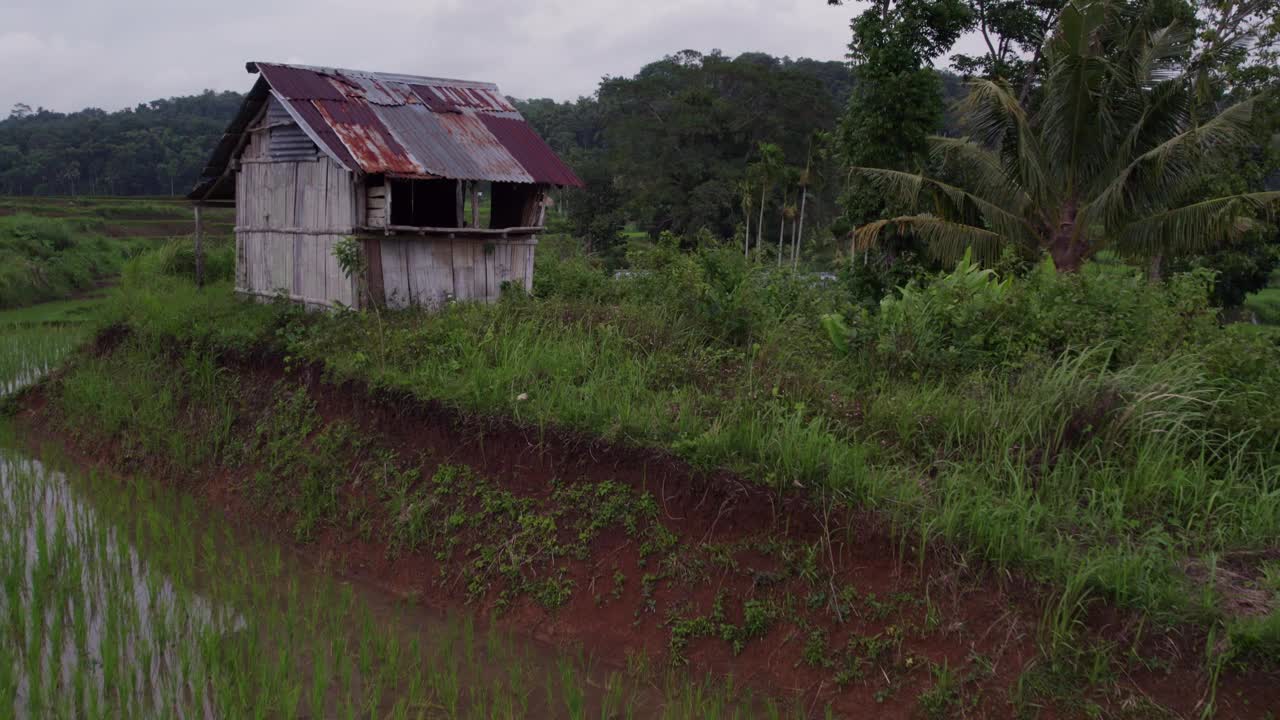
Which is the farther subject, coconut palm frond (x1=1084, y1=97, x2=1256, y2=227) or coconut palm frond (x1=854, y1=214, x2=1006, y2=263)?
coconut palm frond (x1=854, y1=214, x2=1006, y2=263)

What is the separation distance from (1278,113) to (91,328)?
22.0 meters

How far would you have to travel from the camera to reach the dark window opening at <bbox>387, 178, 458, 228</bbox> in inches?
452

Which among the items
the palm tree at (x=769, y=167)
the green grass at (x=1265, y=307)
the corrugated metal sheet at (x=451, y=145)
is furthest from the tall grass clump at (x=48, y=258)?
the green grass at (x=1265, y=307)

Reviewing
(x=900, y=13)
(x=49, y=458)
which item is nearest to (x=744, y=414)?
(x=49, y=458)

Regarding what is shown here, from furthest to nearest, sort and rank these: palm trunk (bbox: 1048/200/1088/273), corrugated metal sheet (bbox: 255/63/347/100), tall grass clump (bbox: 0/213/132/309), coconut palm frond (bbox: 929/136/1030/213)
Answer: tall grass clump (bbox: 0/213/132/309) < coconut palm frond (bbox: 929/136/1030/213) < palm trunk (bbox: 1048/200/1088/273) < corrugated metal sheet (bbox: 255/63/347/100)

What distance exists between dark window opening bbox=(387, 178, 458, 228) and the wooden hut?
0.06 ft


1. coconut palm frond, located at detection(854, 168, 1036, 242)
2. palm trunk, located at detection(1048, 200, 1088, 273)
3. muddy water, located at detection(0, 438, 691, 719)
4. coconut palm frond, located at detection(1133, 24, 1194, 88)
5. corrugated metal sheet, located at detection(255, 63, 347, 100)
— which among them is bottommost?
muddy water, located at detection(0, 438, 691, 719)

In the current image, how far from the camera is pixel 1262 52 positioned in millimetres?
17516

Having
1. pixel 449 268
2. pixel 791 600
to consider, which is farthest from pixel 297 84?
pixel 791 600

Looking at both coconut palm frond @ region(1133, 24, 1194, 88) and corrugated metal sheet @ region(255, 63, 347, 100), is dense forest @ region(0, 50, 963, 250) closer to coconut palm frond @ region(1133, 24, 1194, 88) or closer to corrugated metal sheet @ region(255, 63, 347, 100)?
coconut palm frond @ region(1133, 24, 1194, 88)

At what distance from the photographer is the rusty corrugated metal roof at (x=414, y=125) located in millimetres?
9773

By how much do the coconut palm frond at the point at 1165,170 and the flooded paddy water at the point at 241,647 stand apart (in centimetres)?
1067

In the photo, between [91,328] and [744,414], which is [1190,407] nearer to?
[744,414]

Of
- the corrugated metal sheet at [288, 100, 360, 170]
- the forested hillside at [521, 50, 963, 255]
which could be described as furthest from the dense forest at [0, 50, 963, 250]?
the corrugated metal sheet at [288, 100, 360, 170]
